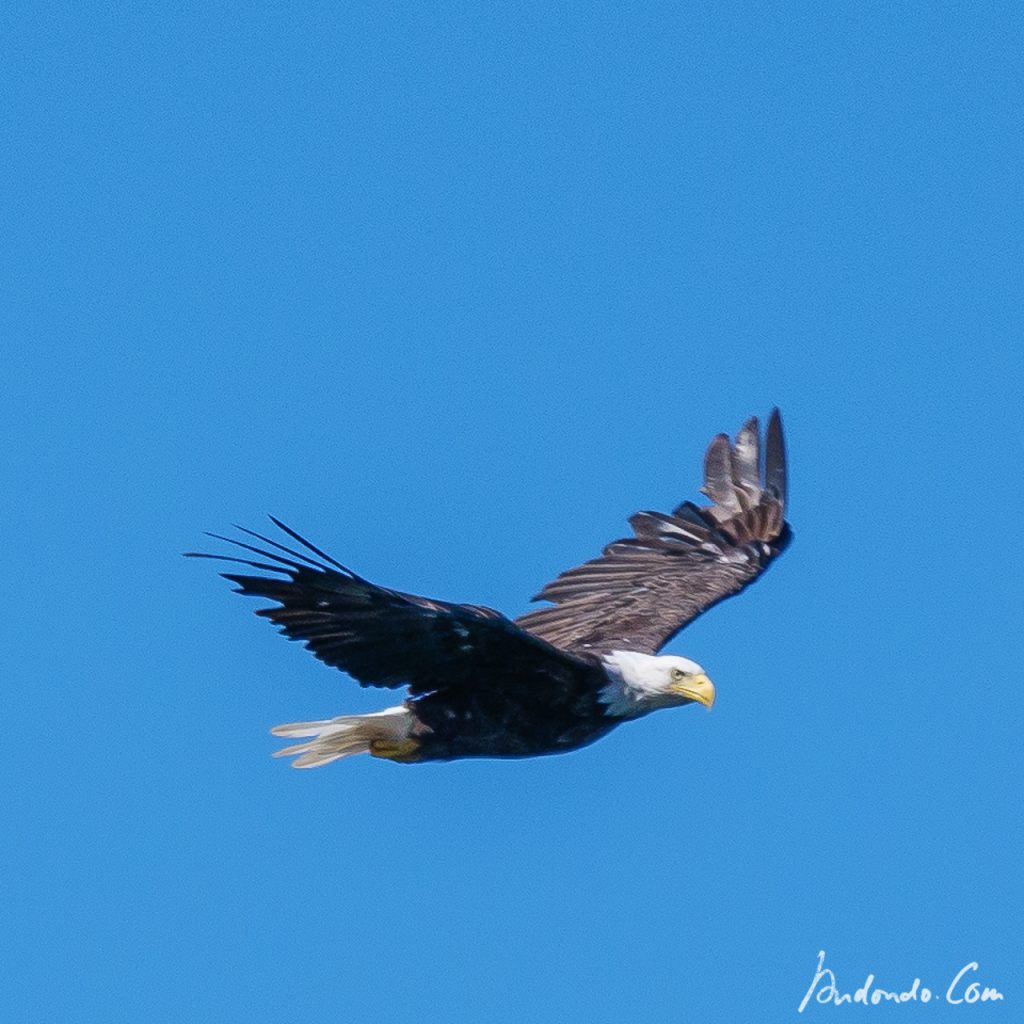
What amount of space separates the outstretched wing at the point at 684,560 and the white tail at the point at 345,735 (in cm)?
173

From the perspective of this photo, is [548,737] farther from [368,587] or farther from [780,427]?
[780,427]

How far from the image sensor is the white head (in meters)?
11.3

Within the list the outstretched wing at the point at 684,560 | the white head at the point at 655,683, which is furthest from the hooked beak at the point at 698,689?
the outstretched wing at the point at 684,560

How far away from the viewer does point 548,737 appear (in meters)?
11.2

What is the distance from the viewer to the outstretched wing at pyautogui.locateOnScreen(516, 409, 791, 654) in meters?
13.0

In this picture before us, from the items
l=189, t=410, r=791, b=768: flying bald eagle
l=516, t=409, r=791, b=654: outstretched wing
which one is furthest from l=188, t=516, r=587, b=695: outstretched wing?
l=516, t=409, r=791, b=654: outstretched wing

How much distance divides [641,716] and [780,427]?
3.23 m

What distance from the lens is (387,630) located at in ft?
33.5

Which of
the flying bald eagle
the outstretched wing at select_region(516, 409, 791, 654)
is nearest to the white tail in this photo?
the flying bald eagle

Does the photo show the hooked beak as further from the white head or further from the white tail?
the white tail

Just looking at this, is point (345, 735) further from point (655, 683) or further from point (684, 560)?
point (684, 560)

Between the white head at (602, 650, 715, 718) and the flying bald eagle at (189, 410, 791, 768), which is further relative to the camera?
the white head at (602, 650, 715, 718)

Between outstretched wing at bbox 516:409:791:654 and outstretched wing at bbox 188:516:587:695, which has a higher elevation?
outstretched wing at bbox 516:409:791:654

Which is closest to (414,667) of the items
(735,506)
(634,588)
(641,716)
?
(641,716)
